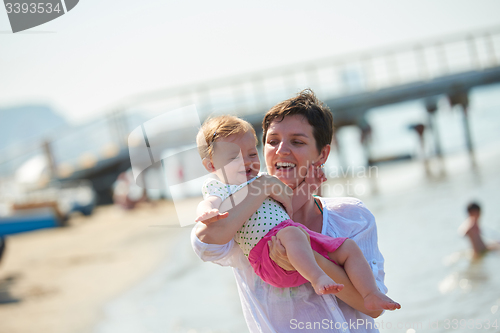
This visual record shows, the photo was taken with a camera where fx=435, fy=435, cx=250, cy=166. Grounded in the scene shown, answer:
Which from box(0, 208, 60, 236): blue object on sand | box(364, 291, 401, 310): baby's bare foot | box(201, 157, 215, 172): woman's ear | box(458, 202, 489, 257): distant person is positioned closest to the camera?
box(364, 291, 401, 310): baby's bare foot

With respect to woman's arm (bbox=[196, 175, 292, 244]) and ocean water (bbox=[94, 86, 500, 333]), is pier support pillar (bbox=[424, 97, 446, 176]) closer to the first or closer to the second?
ocean water (bbox=[94, 86, 500, 333])

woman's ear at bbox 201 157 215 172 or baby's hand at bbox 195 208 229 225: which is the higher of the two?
woman's ear at bbox 201 157 215 172

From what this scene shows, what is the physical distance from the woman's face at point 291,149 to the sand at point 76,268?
562 millimetres

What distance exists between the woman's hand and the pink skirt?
2cm

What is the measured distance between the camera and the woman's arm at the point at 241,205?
1.67 m

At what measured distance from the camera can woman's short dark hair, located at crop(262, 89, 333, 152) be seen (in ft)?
6.49

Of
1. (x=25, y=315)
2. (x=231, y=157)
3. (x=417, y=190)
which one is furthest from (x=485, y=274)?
(x=417, y=190)

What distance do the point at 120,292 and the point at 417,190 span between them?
1103 cm

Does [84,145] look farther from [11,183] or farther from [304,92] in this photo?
[304,92]

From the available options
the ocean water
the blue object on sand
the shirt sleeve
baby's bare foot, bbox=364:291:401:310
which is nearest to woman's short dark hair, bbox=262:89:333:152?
the shirt sleeve

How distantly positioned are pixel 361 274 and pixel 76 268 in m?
9.25

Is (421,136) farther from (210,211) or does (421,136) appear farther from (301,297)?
(210,211)

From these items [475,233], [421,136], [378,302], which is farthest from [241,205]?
[421,136]

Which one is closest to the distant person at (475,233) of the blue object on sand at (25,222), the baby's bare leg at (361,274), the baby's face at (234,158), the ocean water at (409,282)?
the ocean water at (409,282)
